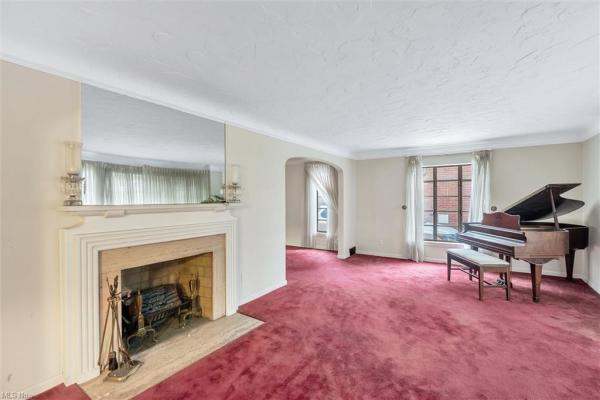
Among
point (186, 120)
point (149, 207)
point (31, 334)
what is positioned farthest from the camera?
point (186, 120)

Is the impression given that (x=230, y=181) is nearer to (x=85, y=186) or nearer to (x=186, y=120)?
(x=186, y=120)

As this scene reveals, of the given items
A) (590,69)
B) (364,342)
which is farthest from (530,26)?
(364,342)

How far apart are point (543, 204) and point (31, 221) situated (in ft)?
18.2

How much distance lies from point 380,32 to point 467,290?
3675 mm

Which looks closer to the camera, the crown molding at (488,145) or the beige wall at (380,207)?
the crown molding at (488,145)

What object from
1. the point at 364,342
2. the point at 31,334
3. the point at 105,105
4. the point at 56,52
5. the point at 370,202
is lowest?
the point at 364,342

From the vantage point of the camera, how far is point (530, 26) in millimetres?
1484

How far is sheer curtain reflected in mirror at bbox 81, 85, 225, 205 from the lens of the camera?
195 cm

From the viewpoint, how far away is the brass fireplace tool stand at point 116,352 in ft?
6.30

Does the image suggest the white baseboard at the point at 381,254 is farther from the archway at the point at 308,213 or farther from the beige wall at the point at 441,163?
the archway at the point at 308,213

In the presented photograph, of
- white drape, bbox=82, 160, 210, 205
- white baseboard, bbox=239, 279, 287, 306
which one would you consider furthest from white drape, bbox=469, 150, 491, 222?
white drape, bbox=82, 160, 210, 205

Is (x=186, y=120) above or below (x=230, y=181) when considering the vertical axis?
above

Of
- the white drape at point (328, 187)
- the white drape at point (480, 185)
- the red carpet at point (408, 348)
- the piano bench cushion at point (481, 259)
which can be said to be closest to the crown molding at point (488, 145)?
the white drape at point (480, 185)

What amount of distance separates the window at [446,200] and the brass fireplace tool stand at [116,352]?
17.7 feet
